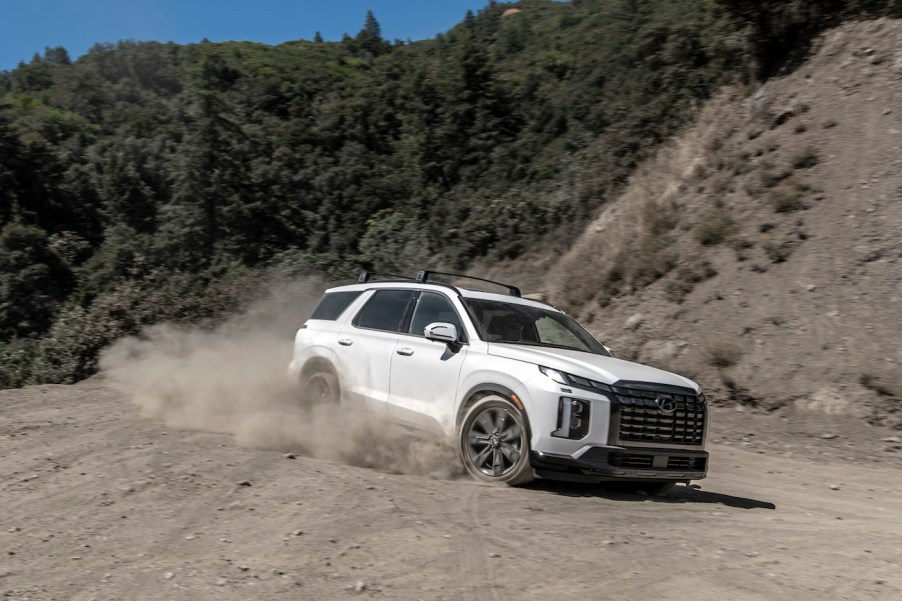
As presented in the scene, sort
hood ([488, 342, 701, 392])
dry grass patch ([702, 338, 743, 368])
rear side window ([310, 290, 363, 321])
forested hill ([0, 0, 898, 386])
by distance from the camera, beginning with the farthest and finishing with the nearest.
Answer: forested hill ([0, 0, 898, 386]) → dry grass patch ([702, 338, 743, 368]) → rear side window ([310, 290, 363, 321]) → hood ([488, 342, 701, 392])

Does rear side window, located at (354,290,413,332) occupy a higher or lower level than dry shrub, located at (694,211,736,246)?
lower

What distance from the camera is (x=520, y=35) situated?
74.5 m

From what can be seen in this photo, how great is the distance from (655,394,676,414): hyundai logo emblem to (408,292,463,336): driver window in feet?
6.83

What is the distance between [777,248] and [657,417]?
9852 mm

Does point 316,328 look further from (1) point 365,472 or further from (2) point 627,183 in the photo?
(2) point 627,183

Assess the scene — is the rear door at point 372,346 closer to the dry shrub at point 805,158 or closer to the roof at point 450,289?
the roof at point 450,289

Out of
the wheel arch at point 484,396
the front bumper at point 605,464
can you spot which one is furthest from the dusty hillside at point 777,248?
the wheel arch at point 484,396

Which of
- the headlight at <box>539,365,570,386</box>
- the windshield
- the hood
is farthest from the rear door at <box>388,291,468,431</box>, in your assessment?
the headlight at <box>539,365,570,386</box>

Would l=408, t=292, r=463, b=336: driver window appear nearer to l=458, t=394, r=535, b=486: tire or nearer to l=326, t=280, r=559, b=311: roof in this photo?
l=326, t=280, r=559, b=311: roof

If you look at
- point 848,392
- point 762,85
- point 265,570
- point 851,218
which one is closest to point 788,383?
point 848,392

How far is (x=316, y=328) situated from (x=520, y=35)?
69.7m

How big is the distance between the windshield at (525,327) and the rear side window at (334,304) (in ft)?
6.26

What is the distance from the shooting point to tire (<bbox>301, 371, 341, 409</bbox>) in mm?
9071

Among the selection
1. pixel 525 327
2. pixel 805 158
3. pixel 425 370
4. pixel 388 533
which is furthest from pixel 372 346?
pixel 805 158
